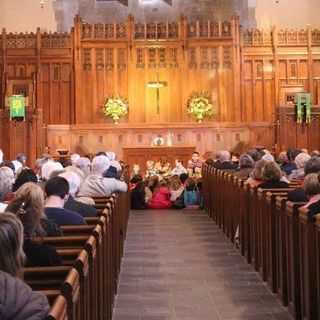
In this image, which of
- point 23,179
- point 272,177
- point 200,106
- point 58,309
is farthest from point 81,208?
point 200,106

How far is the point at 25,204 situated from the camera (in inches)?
158

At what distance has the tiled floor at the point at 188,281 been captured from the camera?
5973 mm

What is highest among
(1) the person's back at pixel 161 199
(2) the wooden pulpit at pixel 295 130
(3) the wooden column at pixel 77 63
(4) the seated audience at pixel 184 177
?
(3) the wooden column at pixel 77 63

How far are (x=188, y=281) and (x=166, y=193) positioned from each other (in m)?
7.40

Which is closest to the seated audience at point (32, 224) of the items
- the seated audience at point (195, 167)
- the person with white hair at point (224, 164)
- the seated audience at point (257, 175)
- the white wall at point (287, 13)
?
the seated audience at point (257, 175)

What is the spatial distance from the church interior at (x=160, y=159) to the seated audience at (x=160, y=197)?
0.03 m

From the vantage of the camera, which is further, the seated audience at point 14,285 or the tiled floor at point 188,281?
the tiled floor at point 188,281

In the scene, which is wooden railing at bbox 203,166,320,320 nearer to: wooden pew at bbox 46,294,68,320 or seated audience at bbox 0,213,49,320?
wooden pew at bbox 46,294,68,320

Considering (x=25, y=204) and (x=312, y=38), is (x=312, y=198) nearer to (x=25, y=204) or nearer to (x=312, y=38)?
(x=25, y=204)

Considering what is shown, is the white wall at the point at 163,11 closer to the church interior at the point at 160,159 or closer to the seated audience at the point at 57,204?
the church interior at the point at 160,159

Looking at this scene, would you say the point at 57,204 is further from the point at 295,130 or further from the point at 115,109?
the point at 115,109

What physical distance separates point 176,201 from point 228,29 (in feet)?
26.8

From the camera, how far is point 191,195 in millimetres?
14727

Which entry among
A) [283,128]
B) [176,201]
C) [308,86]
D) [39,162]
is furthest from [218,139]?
[39,162]
